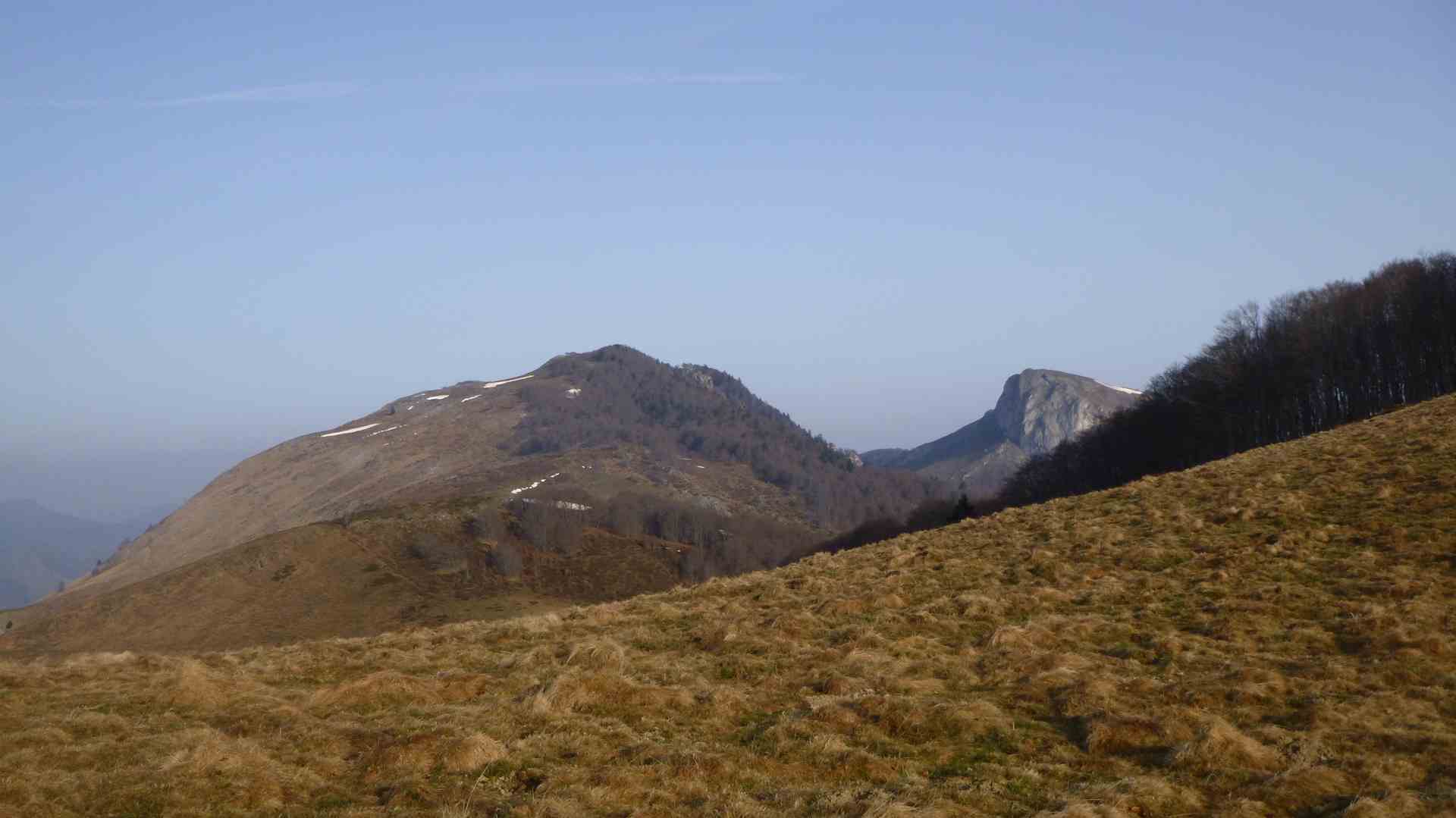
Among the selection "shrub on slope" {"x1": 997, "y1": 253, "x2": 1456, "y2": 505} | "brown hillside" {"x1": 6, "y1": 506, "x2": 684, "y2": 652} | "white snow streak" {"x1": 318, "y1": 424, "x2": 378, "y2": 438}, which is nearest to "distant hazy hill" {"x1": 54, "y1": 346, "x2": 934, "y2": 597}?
"white snow streak" {"x1": 318, "y1": 424, "x2": 378, "y2": 438}

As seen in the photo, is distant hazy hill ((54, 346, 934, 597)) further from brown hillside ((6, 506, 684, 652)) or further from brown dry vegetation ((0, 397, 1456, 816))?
brown dry vegetation ((0, 397, 1456, 816))

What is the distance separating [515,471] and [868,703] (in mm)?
104593

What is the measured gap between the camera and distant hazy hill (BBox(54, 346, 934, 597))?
115m

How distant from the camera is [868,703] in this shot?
12102mm

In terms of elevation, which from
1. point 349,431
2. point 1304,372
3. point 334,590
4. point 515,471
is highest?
point 349,431

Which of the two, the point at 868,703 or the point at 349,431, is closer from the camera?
the point at 868,703

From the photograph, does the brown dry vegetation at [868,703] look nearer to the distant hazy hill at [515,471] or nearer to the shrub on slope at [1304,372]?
the shrub on slope at [1304,372]

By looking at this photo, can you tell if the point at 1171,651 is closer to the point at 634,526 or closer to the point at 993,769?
the point at 993,769

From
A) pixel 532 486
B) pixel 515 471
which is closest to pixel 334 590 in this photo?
pixel 532 486

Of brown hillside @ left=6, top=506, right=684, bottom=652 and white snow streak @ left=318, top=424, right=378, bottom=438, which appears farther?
white snow streak @ left=318, top=424, right=378, bottom=438

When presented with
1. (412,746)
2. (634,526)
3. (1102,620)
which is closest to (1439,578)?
(1102,620)

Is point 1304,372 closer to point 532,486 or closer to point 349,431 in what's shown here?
point 532,486

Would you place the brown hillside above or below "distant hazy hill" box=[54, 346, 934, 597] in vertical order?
below

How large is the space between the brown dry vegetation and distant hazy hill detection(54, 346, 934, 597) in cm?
7825
